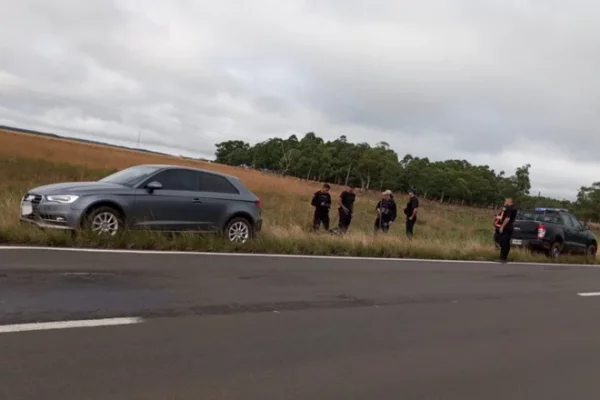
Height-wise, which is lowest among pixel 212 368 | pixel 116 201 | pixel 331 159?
pixel 212 368

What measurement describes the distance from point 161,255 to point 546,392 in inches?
256

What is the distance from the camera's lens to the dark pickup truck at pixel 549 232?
1742 centimetres

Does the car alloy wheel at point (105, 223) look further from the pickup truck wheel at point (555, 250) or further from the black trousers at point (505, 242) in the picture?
the pickup truck wheel at point (555, 250)

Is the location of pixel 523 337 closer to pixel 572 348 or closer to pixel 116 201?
pixel 572 348

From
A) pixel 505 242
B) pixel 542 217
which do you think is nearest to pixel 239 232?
pixel 505 242

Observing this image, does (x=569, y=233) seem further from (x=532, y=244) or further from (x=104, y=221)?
(x=104, y=221)

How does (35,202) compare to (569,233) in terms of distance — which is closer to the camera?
(35,202)

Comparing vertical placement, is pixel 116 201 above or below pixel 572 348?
above

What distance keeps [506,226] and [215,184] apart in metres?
7.47

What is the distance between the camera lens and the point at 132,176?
10.9m

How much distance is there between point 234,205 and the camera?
11.7m

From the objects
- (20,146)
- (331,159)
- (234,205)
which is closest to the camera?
(234,205)

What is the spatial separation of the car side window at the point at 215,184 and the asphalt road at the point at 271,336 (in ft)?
7.52

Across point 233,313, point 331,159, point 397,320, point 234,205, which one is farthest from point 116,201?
point 331,159
